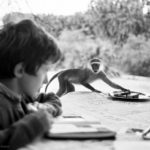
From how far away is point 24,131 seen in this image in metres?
0.51

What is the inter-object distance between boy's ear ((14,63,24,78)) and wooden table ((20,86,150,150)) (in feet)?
0.55

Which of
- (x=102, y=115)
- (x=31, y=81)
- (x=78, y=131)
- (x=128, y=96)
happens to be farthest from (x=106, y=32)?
(x=78, y=131)

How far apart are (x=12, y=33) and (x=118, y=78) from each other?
136 centimetres

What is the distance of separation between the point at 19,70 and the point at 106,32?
57.7 inches

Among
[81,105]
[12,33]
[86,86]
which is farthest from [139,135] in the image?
[86,86]

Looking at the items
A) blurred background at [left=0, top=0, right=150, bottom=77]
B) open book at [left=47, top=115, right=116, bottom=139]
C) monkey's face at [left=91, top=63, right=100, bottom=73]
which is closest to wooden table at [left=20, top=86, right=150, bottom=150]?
open book at [left=47, top=115, right=116, bottom=139]

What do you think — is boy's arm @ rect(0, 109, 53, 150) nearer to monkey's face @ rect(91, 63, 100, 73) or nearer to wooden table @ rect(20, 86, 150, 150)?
wooden table @ rect(20, 86, 150, 150)

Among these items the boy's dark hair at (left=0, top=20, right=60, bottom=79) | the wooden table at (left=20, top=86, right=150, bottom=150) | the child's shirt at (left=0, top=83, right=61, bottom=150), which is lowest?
the wooden table at (left=20, top=86, right=150, bottom=150)

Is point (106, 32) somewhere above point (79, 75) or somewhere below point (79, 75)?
→ above

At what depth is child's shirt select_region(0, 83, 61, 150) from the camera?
1.63 ft

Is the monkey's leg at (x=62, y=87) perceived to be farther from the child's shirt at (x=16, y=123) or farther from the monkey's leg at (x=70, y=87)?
the child's shirt at (x=16, y=123)

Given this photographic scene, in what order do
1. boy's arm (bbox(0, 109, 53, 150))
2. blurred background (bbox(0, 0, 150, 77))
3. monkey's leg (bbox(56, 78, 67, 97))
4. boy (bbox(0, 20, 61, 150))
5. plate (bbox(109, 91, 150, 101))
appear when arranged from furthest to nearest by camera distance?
blurred background (bbox(0, 0, 150, 77)) → monkey's leg (bbox(56, 78, 67, 97)) → plate (bbox(109, 91, 150, 101)) → boy (bbox(0, 20, 61, 150)) → boy's arm (bbox(0, 109, 53, 150))

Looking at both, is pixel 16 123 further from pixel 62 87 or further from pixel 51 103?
pixel 62 87

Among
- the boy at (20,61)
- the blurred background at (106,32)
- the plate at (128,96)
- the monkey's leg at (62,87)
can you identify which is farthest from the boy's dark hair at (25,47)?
the blurred background at (106,32)
